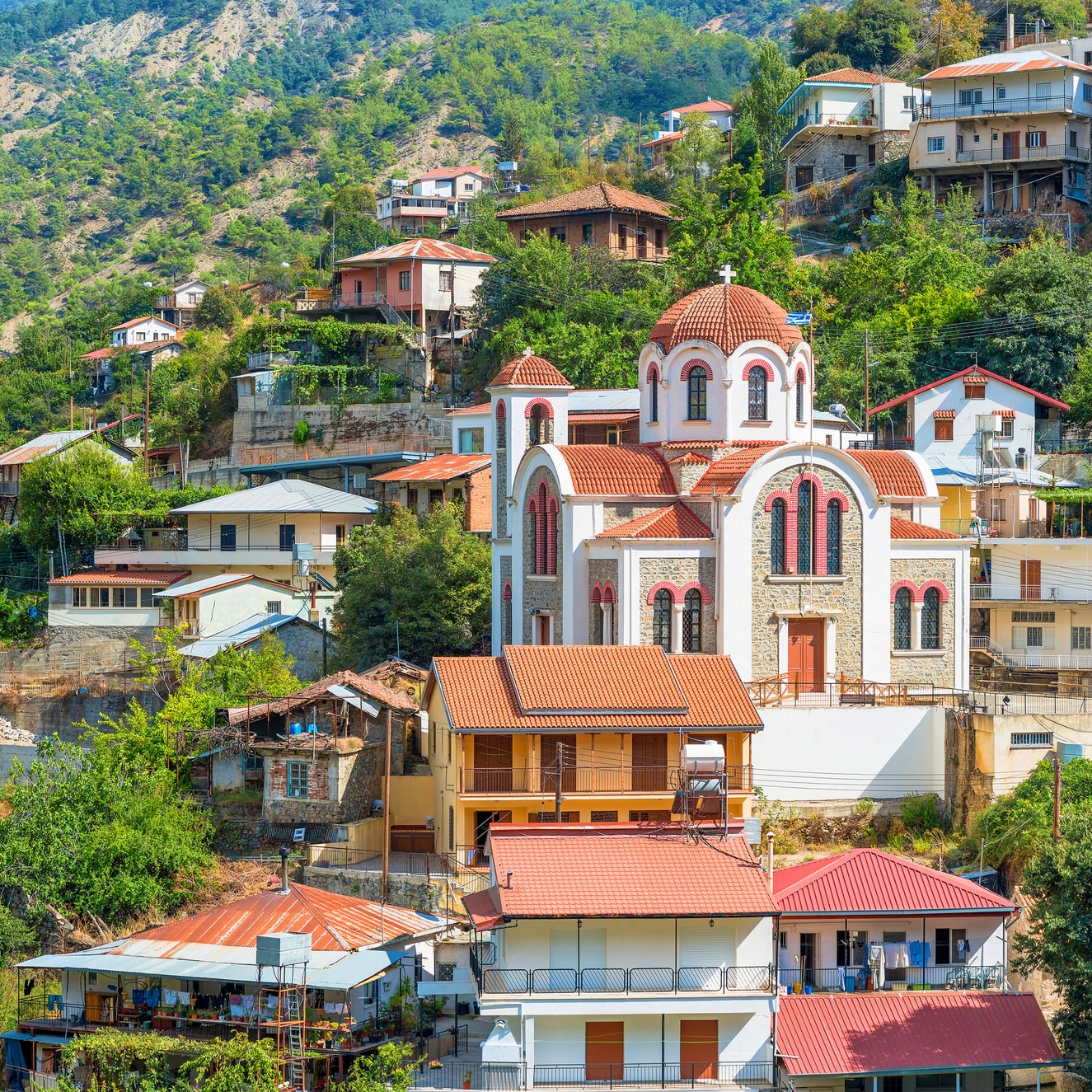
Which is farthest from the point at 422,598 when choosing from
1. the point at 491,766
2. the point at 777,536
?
the point at 491,766

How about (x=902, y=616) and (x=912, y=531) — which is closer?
(x=902, y=616)

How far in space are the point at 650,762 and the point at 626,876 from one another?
5.60 metres

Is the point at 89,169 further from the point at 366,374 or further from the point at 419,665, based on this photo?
the point at 419,665

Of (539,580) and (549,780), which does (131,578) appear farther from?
(549,780)

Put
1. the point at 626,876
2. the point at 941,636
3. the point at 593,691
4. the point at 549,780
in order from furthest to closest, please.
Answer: the point at 941,636
the point at 593,691
the point at 549,780
the point at 626,876

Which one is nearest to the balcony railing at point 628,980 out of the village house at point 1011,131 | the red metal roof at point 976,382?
the red metal roof at point 976,382

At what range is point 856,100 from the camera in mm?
84312

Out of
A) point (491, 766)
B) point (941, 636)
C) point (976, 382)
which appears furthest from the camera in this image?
point (976, 382)

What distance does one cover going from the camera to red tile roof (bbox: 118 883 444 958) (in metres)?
35.5

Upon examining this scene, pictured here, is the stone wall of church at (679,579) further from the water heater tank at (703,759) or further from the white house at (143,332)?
the white house at (143,332)

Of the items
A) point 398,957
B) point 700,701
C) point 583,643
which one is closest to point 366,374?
point 583,643

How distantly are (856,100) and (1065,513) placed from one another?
34.9 metres

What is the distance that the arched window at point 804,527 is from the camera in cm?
4491

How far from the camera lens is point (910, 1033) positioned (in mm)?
33375
